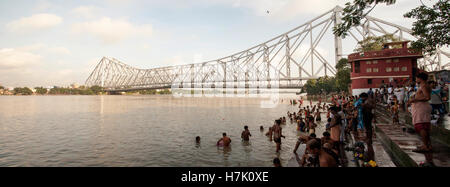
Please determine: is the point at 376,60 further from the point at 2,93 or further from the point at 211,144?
the point at 2,93

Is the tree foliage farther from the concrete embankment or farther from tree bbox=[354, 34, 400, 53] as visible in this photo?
the concrete embankment

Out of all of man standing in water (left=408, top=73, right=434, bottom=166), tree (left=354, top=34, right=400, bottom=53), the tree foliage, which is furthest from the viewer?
the tree foliage

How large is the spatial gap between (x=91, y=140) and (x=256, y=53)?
8491cm

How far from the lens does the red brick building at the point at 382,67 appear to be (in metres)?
31.3

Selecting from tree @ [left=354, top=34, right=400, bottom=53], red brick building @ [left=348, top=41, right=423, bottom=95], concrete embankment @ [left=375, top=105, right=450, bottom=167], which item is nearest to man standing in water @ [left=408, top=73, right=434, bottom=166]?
concrete embankment @ [left=375, top=105, right=450, bottom=167]

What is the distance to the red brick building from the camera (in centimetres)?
3127

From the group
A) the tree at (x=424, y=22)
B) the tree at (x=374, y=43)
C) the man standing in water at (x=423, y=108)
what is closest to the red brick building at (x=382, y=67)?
the tree at (x=374, y=43)

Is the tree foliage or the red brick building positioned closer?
the red brick building

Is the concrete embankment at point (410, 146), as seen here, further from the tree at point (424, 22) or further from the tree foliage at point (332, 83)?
the tree foliage at point (332, 83)

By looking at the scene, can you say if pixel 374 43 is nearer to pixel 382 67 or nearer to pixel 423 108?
pixel 382 67

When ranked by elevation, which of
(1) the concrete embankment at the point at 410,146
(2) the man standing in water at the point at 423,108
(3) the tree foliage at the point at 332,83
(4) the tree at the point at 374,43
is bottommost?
(1) the concrete embankment at the point at 410,146

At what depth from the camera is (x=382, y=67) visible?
32.6m
